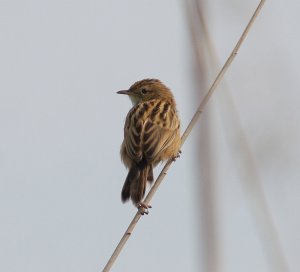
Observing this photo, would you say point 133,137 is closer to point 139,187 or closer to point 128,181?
point 128,181

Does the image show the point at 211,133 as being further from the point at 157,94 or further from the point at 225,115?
the point at 157,94

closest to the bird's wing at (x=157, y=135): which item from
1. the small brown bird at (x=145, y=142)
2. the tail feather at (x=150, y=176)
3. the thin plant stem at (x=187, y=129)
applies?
the small brown bird at (x=145, y=142)

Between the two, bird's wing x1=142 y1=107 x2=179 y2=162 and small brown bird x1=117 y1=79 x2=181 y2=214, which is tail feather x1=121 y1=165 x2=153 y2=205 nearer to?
small brown bird x1=117 y1=79 x2=181 y2=214

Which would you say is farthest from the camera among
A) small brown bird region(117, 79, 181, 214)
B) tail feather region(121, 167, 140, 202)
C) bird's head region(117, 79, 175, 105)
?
bird's head region(117, 79, 175, 105)

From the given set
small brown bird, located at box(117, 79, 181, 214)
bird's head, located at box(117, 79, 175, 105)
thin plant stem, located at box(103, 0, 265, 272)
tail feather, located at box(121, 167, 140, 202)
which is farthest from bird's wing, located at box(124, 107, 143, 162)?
thin plant stem, located at box(103, 0, 265, 272)

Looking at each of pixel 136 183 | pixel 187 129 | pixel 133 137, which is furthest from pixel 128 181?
pixel 187 129

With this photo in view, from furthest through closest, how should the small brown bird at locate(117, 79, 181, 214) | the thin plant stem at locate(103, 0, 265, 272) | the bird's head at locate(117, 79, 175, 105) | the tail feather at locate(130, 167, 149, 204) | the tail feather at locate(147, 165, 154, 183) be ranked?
1. the bird's head at locate(117, 79, 175, 105)
2. the tail feather at locate(147, 165, 154, 183)
3. the small brown bird at locate(117, 79, 181, 214)
4. the tail feather at locate(130, 167, 149, 204)
5. the thin plant stem at locate(103, 0, 265, 272)
